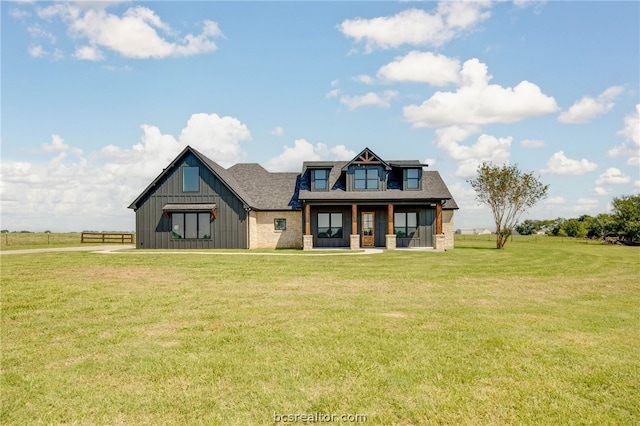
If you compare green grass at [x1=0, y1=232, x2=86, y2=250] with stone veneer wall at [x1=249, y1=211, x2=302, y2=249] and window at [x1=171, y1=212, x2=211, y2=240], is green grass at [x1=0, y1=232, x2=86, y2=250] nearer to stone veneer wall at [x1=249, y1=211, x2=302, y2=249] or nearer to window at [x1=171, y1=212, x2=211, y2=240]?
window at [x1=171, y1=212, x2=211, y2=240]

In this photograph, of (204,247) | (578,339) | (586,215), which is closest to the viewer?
(578,339)

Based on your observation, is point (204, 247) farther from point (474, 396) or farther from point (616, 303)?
point (474, 396)

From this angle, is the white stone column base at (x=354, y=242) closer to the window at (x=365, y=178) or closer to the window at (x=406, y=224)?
the window at (x=406, y=224)

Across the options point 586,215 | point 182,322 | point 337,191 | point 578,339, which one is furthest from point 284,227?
point 586,215

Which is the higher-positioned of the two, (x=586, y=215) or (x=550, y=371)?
(x=586, y=215)

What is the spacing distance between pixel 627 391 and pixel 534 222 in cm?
7577

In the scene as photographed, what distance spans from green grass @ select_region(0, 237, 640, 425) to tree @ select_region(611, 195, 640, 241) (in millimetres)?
39554

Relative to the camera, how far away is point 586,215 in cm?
6328

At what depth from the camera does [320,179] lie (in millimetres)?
32688

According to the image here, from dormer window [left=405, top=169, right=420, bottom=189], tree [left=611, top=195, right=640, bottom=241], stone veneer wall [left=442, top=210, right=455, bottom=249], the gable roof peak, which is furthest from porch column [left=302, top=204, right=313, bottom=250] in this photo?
tree [left=611, top=195, right=640, bottom=241]

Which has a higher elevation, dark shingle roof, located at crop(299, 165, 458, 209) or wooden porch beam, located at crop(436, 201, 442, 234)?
dark shingle roof, located at crop(299, 165, 458, 209)

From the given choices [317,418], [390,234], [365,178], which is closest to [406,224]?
[390,234]

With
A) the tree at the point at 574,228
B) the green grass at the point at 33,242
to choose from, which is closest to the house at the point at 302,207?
the green grass at the point at 33,242

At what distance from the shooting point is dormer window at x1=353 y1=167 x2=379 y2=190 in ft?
106
